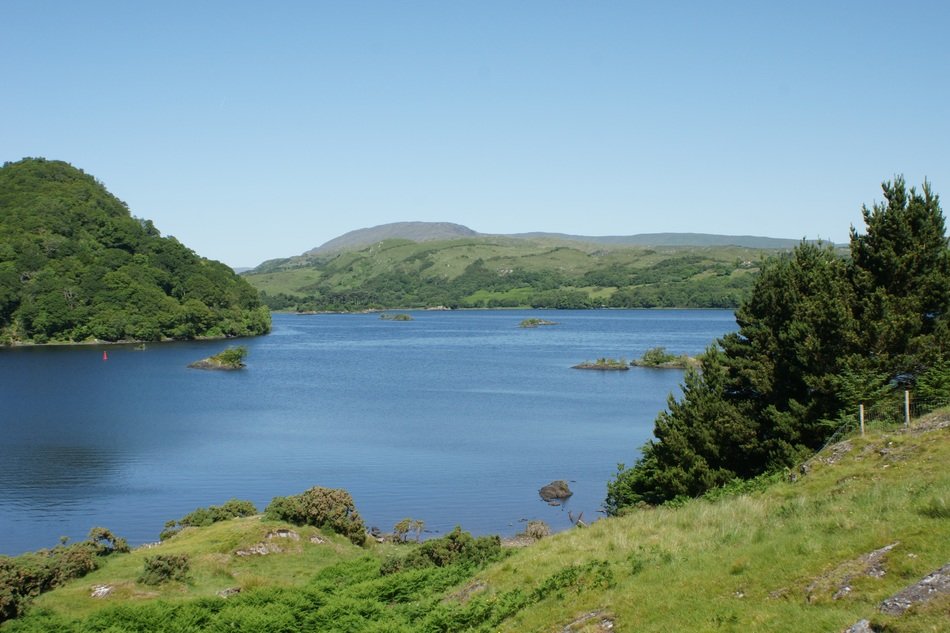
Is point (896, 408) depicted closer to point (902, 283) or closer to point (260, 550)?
point (902, 283)

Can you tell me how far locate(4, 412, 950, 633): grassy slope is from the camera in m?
11.8

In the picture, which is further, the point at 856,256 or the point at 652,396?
the point at 652,396

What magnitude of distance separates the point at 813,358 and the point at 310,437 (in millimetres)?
45846

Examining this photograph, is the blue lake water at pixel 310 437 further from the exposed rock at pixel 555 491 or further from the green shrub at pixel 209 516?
the green shrub at pixel 209 516

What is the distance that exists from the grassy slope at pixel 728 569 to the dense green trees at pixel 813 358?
7593mm

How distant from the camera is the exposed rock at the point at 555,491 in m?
48.1

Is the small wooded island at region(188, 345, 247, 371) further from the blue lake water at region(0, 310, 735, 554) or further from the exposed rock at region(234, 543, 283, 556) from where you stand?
the exposed rock at region(234, 543, 283, 556)

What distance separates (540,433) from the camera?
6912 centimetres

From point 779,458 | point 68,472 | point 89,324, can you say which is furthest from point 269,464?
point 89,324

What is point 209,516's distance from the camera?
37.3m

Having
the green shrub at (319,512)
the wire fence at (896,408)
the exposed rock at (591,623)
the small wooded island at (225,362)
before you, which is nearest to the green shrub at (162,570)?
the green shrub at (319,512)

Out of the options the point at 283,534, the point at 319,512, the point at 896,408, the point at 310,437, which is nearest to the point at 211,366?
the point at 310,437

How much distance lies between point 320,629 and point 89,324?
162857 mm

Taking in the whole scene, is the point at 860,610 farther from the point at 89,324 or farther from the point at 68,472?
the point at 89,324
